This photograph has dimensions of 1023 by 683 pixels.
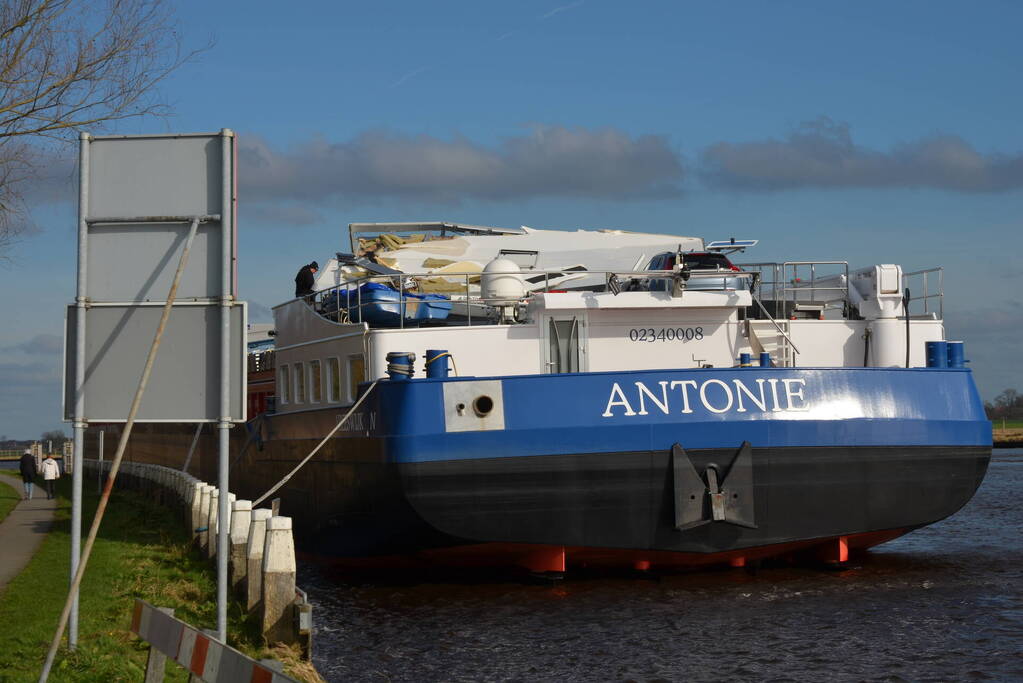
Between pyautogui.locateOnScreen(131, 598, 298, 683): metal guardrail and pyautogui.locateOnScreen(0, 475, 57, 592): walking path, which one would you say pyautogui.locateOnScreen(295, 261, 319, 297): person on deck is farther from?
pyautogui.locateOnScreen(131, 598, 298, 683): metal guardrail

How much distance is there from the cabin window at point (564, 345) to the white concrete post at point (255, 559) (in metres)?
5.28

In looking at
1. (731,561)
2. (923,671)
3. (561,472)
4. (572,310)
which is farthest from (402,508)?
(923,671)

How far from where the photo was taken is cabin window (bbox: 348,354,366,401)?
17.1 m

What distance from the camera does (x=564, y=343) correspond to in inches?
637

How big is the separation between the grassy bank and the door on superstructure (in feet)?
17.3

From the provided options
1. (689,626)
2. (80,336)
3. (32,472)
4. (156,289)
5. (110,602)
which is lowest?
(689,626)

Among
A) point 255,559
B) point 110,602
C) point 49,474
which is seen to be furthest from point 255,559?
point 49,474

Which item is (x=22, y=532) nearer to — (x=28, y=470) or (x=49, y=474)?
(x=28, y=470)

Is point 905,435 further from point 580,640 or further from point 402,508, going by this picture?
point 402,508

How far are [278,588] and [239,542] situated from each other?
102 inches

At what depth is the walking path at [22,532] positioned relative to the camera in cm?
1603

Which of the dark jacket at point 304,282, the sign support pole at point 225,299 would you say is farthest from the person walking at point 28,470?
the sign support pole at point 225,299

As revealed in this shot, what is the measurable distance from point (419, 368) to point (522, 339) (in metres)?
1.48

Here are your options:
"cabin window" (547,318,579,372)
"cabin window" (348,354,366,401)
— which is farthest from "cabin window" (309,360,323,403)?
"cabin window" (547,318,579,372)
